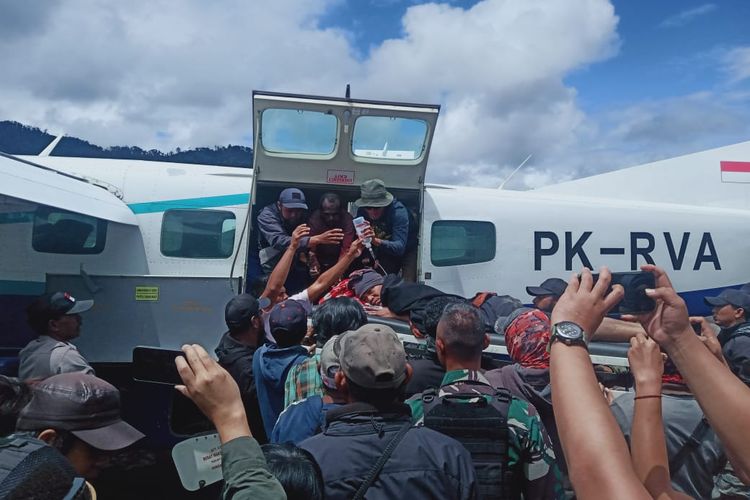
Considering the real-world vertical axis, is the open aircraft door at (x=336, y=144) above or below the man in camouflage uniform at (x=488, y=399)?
above

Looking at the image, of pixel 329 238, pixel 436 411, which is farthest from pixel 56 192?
pixel 436 411

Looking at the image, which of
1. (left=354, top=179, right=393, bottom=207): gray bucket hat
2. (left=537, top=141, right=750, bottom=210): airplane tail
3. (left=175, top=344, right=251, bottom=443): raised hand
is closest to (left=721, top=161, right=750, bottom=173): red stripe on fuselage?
(left=537, top=141, right=750, bottom=210): airplane tail

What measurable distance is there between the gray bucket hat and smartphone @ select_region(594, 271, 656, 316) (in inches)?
177

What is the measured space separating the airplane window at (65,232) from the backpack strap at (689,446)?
235 inches

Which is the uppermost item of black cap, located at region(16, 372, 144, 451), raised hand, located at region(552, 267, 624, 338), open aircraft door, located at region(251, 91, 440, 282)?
open aircraft door, located at region(251, 91, 440, 282)

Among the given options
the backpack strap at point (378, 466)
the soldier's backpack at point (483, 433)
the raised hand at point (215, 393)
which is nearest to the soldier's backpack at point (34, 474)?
the raised hand at point (215, 393)

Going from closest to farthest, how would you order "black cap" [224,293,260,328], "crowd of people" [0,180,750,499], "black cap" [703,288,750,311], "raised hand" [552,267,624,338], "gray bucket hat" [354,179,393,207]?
"crowd of people" [0,180,750,499] < "raised hand" [552,267,624,338] < "black cap" [224,293,260,328] < "black cap" [703,288,750,311] < "gray bucket hat" [354,179,393,207]

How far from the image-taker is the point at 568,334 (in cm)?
151

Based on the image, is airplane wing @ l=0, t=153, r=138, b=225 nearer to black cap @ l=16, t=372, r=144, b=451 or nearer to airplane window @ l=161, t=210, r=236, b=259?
airplane window @ l=161, t=210, r=236, b=259

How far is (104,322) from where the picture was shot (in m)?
5.75

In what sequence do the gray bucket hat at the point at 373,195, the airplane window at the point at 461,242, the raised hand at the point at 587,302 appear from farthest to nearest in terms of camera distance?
the airplane window at the point at 461,242
the gray bucket hat at the point at 373,195
the raised hand at the point at 587,302

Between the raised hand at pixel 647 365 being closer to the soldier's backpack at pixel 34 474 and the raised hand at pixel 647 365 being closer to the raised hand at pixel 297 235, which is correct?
the soldier's backpack at pixel 34 474

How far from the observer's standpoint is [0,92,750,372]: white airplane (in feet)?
19.0

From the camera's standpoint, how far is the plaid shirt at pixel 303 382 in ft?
10.2
